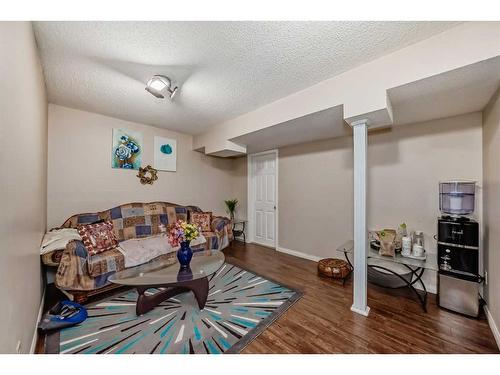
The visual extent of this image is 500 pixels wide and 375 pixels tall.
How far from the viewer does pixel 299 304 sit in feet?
6.89

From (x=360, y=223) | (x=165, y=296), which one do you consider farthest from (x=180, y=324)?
(x=360, y=223)

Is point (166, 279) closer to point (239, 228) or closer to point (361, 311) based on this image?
point (361, 311)

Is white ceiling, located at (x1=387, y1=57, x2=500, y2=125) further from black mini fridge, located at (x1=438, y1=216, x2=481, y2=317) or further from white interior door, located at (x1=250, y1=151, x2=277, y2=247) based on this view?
white interior door, located at (x1=250, y1=151, x2=277, y2=247)

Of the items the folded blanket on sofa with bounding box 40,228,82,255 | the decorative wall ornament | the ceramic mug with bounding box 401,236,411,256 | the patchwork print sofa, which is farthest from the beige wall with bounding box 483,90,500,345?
the decorative wall ornament

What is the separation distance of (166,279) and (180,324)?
0.41 meters

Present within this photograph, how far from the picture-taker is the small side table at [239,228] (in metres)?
4.54

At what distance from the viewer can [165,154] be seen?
147 inches

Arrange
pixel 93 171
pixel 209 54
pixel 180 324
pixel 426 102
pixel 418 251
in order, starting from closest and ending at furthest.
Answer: pixel 209 54, pixel 180 324, pixel 426 102, pixel 418 251, pixel 93 171

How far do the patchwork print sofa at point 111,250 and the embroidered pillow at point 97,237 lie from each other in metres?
0.11

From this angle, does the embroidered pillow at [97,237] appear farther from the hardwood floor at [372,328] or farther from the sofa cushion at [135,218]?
the hardwood floor at [372,328]

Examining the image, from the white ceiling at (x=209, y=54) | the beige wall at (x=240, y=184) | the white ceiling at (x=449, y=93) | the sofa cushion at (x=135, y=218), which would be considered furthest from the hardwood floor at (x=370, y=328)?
the beige wall at (x=240, y=184)

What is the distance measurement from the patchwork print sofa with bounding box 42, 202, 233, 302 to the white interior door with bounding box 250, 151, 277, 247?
2.81 ft
